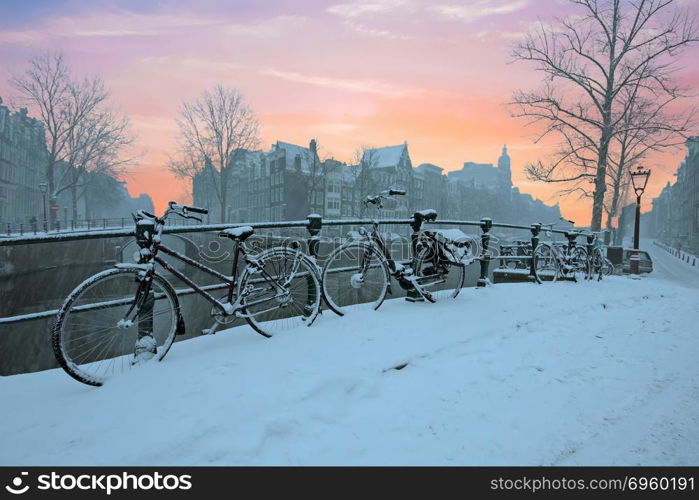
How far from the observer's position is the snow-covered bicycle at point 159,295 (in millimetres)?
2678

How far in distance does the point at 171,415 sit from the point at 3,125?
165 feet

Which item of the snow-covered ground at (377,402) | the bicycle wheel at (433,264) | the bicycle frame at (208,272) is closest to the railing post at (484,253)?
the bicycle wheel at (433,264)

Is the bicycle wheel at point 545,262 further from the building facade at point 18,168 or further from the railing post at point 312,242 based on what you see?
the building facade at point 18,168

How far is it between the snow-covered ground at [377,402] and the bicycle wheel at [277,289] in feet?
0.79

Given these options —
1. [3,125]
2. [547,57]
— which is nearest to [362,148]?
[547,57]

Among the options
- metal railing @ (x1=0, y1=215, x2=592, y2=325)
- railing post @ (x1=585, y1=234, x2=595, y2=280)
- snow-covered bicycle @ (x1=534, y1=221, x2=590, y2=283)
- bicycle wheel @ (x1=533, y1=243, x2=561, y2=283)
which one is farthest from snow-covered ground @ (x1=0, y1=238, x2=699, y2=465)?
railing post @ (x1=585, y1=234, x2=595, y2=280)

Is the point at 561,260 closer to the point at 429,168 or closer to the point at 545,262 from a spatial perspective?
the point at 545,262

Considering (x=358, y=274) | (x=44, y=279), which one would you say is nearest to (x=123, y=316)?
(x=358, y=274)

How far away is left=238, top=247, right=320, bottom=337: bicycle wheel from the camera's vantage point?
3.51 m

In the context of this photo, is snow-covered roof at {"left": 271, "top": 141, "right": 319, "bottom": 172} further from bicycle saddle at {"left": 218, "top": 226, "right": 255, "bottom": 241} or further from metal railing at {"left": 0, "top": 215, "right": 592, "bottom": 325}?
bicycle saddle at {"left": 218, "top": 226, "right": 255, "bottom": 241}

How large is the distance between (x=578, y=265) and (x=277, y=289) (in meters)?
7.25

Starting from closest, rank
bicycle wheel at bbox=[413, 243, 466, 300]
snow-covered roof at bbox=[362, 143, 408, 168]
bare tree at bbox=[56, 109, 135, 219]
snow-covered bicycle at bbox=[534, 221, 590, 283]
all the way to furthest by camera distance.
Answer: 1. bicycle wheel at bbox=[413, 243, 466, 300]
2. snow-covered bicycle at bbox=[534, 221, 590, 283]
3. bare tree at bbox=[56, 109, 135, 219]
4. snow-covered roof at bbox=[362, 143, 408, 168]

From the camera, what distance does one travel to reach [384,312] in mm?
4410

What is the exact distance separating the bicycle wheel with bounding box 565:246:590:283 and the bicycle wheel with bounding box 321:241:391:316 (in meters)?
5.53
